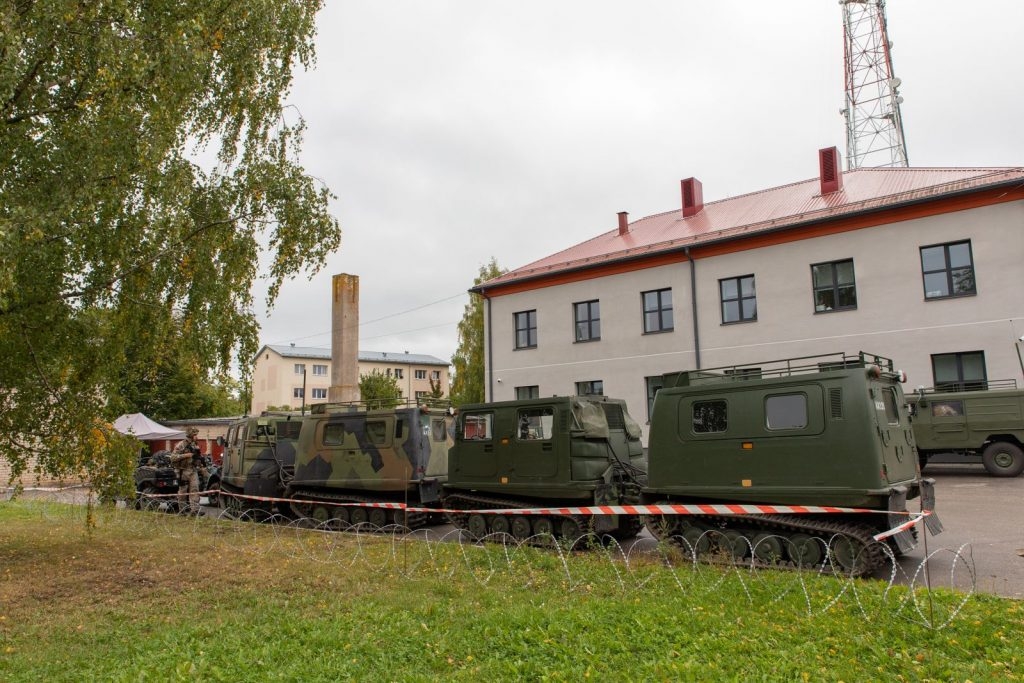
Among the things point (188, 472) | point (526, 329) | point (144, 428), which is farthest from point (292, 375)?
point (188, 472)

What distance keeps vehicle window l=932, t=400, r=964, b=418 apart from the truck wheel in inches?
39.5

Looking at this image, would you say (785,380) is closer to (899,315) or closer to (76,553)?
(76,553)

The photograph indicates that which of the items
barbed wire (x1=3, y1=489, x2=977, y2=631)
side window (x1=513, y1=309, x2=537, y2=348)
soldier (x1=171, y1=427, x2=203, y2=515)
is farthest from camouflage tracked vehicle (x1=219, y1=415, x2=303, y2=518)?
side window (x1=513, y1=309, x2=537, y2=348)

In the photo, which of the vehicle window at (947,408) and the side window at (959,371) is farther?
the side window at (959,371)

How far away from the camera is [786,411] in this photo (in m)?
8.88

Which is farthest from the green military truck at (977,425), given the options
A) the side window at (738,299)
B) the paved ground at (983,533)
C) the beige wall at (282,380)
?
the beige wall at (282,380)

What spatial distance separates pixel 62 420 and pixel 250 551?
10.5 ft

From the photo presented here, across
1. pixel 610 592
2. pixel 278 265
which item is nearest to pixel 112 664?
pixel 610 592

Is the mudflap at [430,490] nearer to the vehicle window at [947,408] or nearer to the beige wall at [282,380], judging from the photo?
the vehicle window at [947,408]

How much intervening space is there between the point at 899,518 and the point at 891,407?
59.0 inches

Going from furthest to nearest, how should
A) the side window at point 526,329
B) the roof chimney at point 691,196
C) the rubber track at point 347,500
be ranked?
the roof chimney at point 691,196 < the side window at point 526,329 < the rubber track at point 347,500

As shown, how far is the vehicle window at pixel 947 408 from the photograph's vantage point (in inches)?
693

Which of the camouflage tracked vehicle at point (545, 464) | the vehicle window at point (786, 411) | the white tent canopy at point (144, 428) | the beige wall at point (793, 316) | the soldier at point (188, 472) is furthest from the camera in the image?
the white tent canopy at point (144, 428)

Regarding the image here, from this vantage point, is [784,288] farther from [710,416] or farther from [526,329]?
[710,416]
